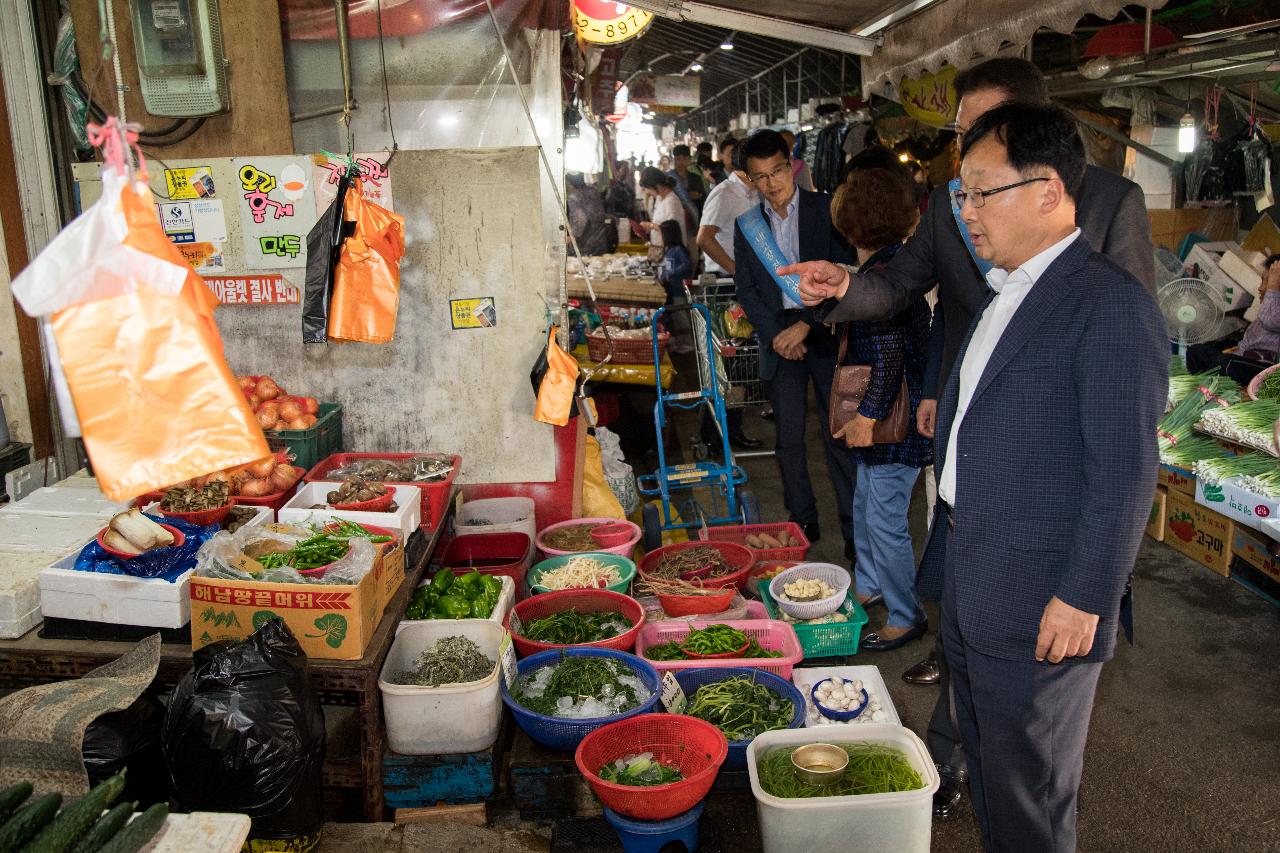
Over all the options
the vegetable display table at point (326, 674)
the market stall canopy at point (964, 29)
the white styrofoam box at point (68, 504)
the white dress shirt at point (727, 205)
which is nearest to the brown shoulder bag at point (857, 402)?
the market stall canopy at point (964, 29)

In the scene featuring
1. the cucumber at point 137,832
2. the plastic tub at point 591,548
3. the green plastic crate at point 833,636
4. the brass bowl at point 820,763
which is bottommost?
the green plastic crate at point 833,636

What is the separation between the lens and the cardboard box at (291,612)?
3367 mm

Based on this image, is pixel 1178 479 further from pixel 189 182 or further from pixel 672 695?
pixel 189 182

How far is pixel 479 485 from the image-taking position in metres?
5.41

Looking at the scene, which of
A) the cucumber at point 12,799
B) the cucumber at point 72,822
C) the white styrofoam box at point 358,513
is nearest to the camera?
the cucumber at point 72,822

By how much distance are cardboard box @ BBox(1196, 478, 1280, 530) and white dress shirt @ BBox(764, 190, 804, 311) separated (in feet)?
8.74

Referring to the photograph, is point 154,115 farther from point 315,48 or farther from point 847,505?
point 847,505

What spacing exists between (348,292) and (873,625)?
3.26 meters

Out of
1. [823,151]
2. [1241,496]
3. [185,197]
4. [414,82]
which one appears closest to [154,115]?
[185,197]

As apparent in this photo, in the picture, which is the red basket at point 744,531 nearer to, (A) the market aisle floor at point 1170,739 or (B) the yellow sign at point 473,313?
(A) the market aisle floor at point 1170,739

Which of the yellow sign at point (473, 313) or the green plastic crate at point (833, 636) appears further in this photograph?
the yellow sign at point (473, 313)

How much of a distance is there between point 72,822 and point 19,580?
1921mm

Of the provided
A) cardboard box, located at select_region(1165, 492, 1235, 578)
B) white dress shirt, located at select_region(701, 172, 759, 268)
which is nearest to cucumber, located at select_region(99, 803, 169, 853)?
cardboard box, located at select_region(1165, 492, 1235, 578)

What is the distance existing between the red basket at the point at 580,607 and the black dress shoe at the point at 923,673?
1400 millimetres
